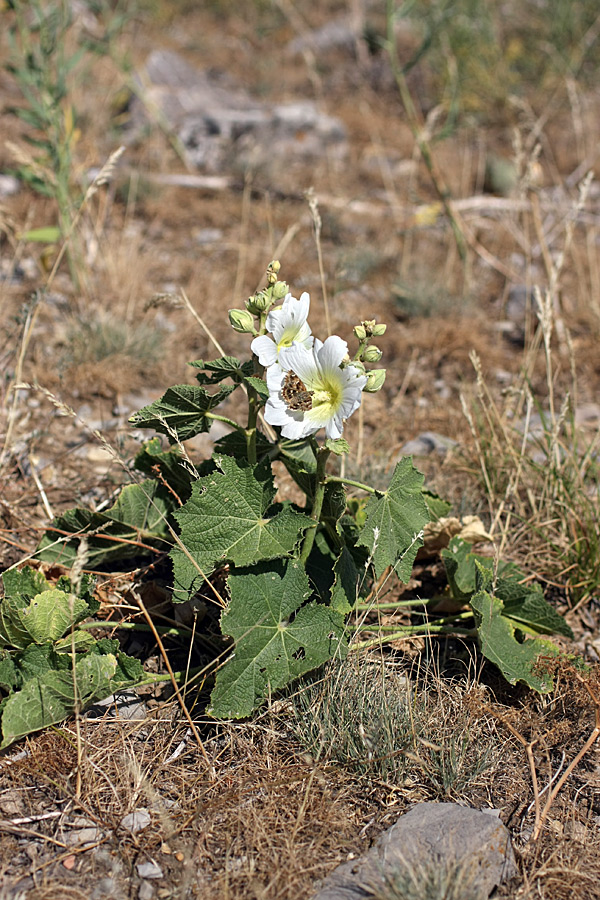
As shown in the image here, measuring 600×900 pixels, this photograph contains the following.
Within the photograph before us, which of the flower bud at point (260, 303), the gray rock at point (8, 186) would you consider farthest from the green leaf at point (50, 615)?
the gray rock at point (8, 186)

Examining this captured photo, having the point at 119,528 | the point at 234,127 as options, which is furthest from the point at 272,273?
the point at 234,127

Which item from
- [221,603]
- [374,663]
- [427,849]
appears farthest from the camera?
[374,663]

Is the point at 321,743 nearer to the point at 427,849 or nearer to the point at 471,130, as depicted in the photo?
the point at 427,849

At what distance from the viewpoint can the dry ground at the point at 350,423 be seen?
1550mm

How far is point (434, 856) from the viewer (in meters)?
1.47

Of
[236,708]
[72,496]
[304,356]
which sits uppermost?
[304,356]

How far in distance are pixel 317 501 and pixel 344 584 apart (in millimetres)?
220

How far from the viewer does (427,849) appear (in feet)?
4.87

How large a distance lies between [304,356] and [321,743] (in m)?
0.90

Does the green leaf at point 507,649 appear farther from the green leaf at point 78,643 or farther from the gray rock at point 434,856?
the green leaf at point 78,643

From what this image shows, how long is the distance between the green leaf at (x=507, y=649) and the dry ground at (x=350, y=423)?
10cm

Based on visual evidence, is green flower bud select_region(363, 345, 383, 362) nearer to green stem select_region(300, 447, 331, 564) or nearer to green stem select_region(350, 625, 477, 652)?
green stem select_region(300, 447, 331, 564)

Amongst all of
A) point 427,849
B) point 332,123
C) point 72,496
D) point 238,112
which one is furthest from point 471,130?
point 427,849

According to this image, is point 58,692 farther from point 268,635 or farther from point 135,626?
point 268,635
